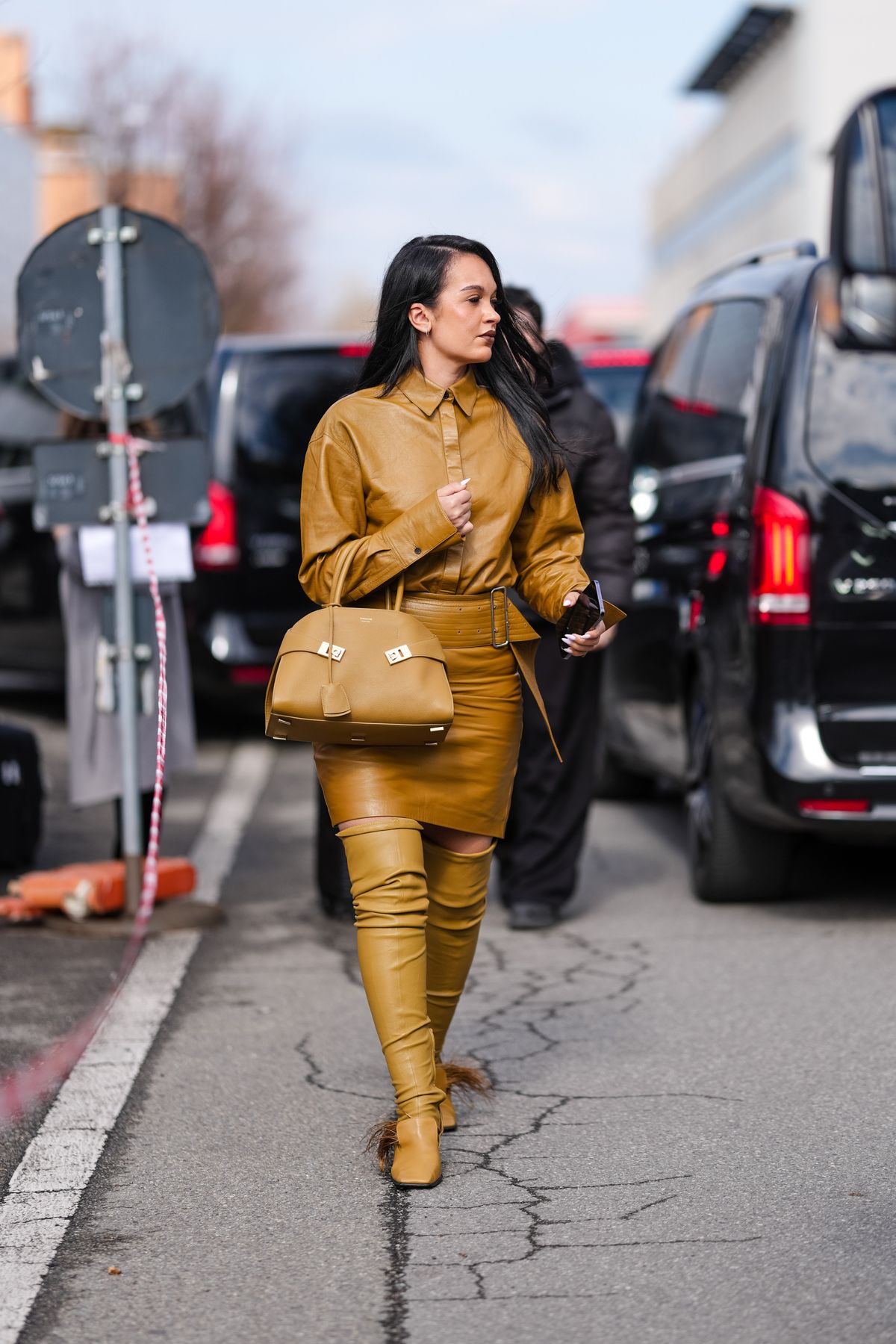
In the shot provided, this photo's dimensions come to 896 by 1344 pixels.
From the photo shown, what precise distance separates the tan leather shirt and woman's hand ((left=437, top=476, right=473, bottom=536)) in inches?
2.5

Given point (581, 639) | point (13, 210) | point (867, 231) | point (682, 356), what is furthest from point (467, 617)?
point (13, 210)

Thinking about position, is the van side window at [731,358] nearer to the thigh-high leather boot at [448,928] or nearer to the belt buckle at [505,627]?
the belt buckle at [505,627]

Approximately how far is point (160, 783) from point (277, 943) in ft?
2.04

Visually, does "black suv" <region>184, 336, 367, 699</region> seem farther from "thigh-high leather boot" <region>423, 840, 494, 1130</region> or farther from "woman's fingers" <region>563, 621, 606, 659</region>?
"woman's fingers" <region>563, 621, 606, 659</region>

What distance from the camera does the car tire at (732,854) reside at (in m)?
7.04

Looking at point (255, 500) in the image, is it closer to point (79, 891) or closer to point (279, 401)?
point (279, 401)

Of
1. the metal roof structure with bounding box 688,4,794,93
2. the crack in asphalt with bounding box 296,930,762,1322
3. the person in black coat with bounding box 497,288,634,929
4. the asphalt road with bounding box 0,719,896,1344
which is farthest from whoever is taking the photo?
the metal roof structure with bounding box 688,4,794,93

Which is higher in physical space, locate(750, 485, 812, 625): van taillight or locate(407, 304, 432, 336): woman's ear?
locate(407, 304, 432, 336): woman's ear

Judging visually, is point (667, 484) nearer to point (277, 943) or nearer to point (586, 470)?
point (586, 470)

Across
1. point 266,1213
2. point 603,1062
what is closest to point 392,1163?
point 266,1213

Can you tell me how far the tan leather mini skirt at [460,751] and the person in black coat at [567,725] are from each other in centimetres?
232

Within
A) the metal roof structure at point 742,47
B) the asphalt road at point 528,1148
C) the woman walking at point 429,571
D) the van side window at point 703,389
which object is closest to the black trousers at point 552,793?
the asphalt road at point 528,1148

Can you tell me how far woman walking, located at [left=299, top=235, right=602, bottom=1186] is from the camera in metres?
4.34

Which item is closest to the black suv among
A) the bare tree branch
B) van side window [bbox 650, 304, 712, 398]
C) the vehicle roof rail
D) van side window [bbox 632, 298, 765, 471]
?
van side window [bbox 632, 298, 765, 471]
